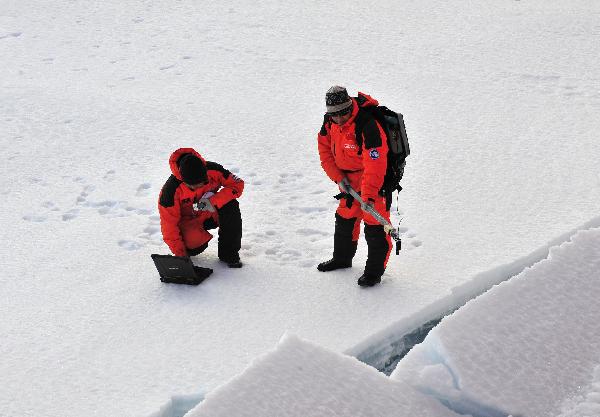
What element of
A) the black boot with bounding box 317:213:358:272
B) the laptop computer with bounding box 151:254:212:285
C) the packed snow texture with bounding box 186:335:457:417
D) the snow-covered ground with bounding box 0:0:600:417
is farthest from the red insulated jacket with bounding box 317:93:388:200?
the packed snow texture with bounding box 186:335:457:417

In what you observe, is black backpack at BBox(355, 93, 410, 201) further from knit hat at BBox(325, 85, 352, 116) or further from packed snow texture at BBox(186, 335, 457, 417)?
packed snow texture at BBox(186, 335, 457, 417)

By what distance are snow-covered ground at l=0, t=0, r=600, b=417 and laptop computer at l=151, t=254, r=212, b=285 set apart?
0.25 ft

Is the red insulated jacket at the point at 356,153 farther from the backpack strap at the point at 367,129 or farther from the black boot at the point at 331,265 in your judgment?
the black boot at the point at 331,265

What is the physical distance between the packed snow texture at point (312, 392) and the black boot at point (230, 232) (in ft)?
8.75

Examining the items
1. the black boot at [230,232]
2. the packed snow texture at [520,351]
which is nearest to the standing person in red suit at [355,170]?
the black boot at [230,232]

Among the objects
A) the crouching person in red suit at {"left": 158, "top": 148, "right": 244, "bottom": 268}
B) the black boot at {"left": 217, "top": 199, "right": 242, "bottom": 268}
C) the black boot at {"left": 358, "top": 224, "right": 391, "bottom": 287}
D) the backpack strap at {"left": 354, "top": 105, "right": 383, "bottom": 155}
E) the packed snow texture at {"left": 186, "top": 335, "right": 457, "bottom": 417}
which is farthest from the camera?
the black boot at {"left": 217, "top": 199, "right": 242, "bottom": 268}

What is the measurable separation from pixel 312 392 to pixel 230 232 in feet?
9.26

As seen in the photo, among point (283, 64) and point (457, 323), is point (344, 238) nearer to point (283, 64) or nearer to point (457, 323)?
point (457, 323)

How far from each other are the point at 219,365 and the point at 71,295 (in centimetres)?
136

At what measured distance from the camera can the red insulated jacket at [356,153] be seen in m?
3.89

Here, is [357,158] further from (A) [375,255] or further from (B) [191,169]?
(B) [191,169]

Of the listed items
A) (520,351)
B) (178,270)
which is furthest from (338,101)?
(520,351)

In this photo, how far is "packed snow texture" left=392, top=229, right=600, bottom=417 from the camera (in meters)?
1.70

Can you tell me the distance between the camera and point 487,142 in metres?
6.30
